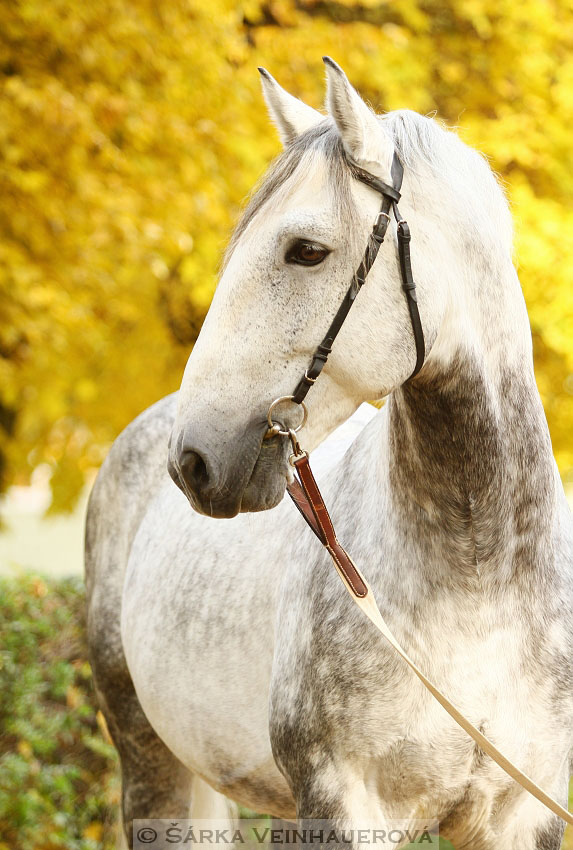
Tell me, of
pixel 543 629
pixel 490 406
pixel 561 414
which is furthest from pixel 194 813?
pixel 561 414

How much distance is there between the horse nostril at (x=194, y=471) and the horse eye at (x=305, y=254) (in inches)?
17.6

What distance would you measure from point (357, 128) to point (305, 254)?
0.27 meters

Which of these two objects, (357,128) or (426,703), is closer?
(357,128)

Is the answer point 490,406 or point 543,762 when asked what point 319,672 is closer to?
point 543,762

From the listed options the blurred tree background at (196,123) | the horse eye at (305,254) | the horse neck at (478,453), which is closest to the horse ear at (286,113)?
the horse eye at (305,254)

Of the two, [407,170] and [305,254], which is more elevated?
[407,170]

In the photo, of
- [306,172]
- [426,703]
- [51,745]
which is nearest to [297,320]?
[306,172]

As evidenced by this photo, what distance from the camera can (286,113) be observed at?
85.7 inches

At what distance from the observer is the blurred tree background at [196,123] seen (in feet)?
19.5

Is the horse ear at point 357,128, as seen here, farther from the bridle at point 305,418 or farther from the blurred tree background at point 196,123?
Answer: the blurred tree background at point 196,123

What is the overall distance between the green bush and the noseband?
3.54m

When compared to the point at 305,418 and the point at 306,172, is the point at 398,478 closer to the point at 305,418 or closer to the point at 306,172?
the point at 305,418

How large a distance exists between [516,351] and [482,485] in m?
0.31

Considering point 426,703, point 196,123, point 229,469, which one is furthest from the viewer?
point 196,123
